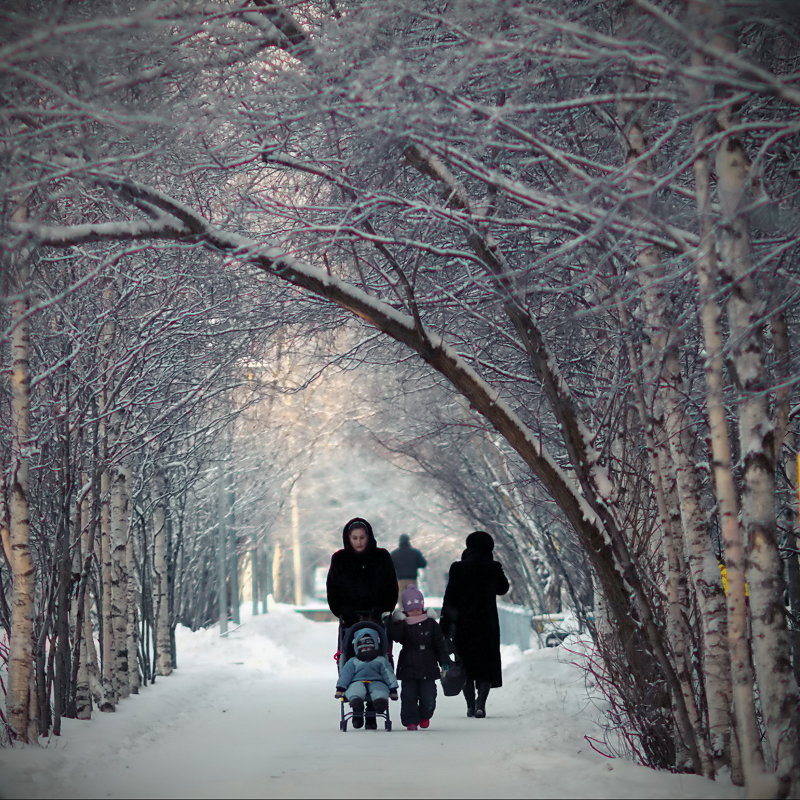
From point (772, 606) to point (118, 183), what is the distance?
4.34 meters

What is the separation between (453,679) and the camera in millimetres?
11688

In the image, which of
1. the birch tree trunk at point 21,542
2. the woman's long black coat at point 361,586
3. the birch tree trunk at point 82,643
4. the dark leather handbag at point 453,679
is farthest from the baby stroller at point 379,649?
the birch tree trunk at point 21,542

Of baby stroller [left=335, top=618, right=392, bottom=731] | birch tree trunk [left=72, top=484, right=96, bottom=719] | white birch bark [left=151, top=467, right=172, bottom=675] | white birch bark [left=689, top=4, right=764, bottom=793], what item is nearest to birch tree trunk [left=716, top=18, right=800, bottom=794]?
white birch bark [left=689, top=4, right=764, bottom=793]

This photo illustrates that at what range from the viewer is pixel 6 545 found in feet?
30.9

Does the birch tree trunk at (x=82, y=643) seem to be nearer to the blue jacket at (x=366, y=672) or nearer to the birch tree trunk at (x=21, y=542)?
the birch tree trunk at (x=21, y=542)

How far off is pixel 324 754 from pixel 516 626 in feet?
53.3

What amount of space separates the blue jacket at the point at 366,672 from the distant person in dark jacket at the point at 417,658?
1.55ft

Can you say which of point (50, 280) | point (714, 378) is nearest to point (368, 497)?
point (50, 280)

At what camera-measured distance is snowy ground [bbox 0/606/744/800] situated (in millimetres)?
6746

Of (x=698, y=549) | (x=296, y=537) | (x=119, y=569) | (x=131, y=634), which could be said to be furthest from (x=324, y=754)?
(x=296, y=537)

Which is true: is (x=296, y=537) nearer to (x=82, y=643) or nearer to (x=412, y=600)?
(x=82, y=643)

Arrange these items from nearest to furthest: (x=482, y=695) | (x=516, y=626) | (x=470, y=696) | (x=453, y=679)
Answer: (x=453, y=679) → (x=482, y=695) → (x=470, y=696) → (x=516, y=626)

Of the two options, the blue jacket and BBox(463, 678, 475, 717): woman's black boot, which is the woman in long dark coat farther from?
BBox(463, 678, 475, 717): woman's black boot

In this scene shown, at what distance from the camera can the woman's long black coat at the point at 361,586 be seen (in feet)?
35.6
